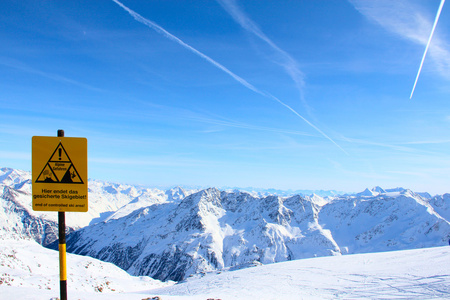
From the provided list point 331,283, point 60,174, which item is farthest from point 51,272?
point 60,174

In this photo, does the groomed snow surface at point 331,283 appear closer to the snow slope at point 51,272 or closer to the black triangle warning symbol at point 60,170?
the snow slope at point 51,272

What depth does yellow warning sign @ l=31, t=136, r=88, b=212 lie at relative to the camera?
23.2ft

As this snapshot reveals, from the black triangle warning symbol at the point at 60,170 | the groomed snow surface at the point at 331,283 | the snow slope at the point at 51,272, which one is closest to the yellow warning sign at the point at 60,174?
the black triangle warning symbol at the point at 60,170

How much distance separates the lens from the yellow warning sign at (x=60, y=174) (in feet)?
23.2

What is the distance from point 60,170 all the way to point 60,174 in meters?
0.11

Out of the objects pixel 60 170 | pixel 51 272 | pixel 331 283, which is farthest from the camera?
pixel 51 272

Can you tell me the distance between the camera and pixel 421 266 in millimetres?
19375

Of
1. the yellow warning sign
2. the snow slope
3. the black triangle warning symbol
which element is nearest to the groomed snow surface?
the snow slope

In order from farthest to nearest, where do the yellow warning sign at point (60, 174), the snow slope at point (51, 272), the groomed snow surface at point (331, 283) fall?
the snow slope at point (51, 272), the groomed snow surface at point (331, 283), the yellow warning sign at point (60, 174)

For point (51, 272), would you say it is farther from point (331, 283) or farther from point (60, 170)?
point (60, 170)

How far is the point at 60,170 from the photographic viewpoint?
7.20 metres

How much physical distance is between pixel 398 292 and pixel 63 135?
61.2ft

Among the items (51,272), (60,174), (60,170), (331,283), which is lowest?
(51,272)

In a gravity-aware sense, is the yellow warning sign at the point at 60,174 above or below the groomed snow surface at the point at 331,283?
above
